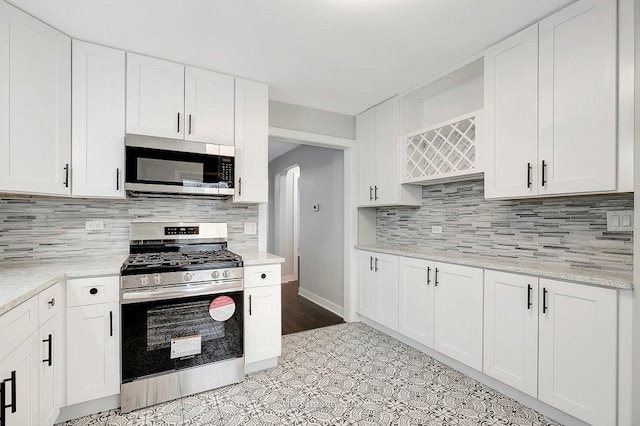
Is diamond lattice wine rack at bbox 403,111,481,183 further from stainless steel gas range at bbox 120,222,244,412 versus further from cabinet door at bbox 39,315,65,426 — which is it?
cabinet door at bbox 39,315,65,426

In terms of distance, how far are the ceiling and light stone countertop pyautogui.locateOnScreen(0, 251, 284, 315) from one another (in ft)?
5.19

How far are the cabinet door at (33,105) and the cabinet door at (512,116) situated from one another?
2993 millimetres

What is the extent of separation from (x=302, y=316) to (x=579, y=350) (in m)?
2.87

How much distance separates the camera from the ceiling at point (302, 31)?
1853 millimetres

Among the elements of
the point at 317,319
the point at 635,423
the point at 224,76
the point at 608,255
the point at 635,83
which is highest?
the point at 224,76

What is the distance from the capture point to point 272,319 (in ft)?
8.37

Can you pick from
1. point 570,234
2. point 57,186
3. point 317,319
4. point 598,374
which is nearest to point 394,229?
point 317,319

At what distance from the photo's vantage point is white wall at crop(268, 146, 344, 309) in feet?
13.4

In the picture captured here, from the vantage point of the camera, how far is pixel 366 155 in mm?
3641

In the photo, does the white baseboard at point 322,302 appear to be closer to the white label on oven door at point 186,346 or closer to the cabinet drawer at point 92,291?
the white label on oven door at point 186,346

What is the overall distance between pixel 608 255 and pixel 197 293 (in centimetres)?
267

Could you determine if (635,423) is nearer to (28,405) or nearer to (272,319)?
(272,319)

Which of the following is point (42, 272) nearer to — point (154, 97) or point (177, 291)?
point (177, 291)

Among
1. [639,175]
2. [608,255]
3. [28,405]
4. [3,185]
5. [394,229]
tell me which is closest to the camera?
[28,405]
